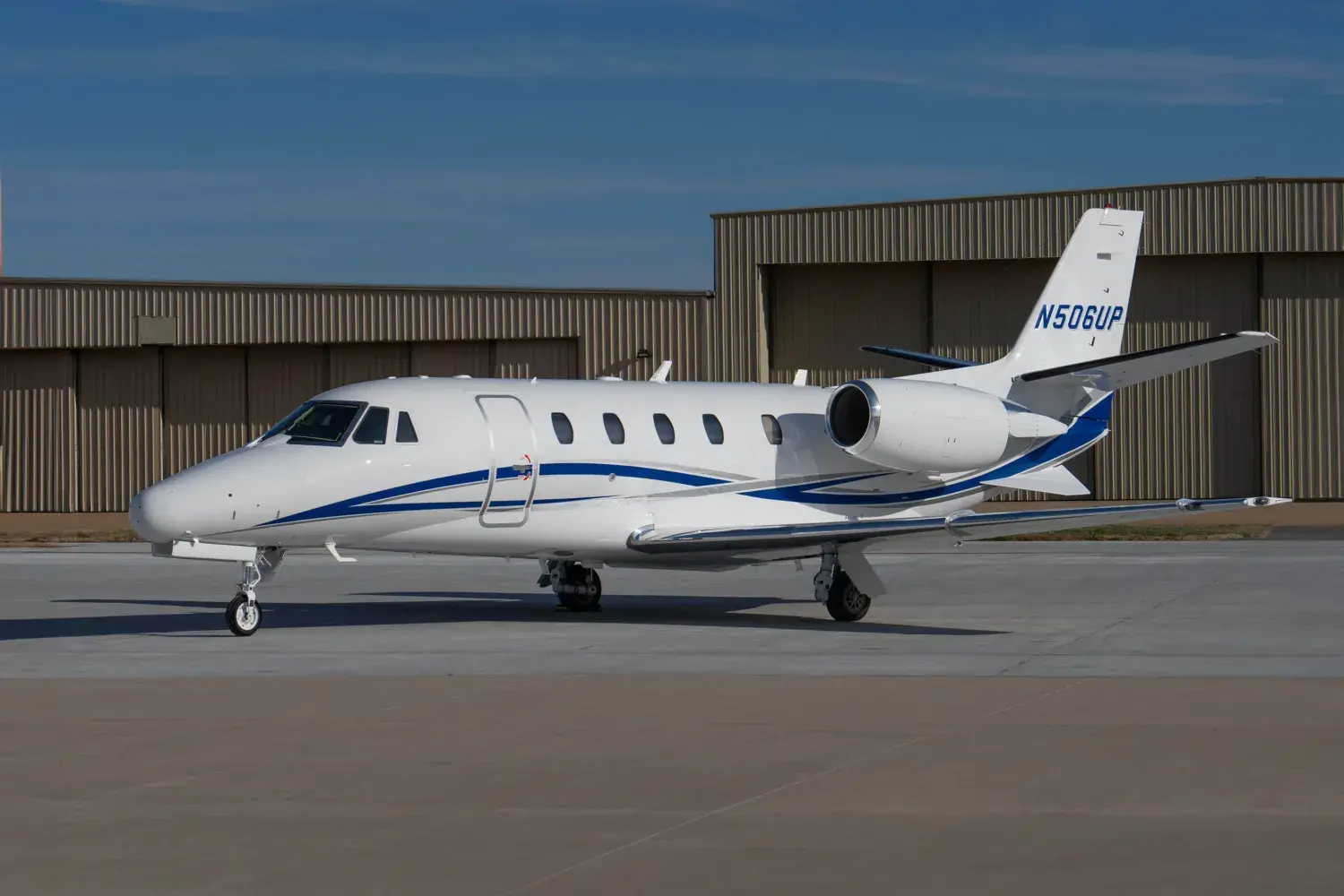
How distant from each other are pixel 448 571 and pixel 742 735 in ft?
58.3

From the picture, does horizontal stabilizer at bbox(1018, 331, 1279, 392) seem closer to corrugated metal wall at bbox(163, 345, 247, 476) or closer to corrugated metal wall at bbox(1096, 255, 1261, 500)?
corrugated metal wall at bbox(1096, 255, 1261, 500)

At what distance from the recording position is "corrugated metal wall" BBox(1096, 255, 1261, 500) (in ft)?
140

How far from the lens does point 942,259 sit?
43750 millimetres

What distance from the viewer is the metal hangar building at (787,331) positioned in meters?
41.9

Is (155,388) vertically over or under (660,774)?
over

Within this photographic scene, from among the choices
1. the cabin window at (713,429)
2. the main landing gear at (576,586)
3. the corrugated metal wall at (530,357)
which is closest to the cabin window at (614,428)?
the cabin window at (713,429)

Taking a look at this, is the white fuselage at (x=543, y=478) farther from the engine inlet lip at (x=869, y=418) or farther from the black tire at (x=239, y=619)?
the black tire at (x=239, y=619)

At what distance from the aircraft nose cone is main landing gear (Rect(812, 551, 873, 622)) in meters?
6.87

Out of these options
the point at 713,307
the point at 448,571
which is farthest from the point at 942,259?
the point at 448,571

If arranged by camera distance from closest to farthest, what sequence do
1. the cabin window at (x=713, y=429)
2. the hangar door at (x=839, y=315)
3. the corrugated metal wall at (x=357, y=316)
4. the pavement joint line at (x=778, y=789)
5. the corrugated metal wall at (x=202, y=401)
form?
1. the pavement joint line at (x=778, y=789)
2. the cabin window at (x=713, y=429)
3. the hangar door at (x=839, y=315)
4. the corrugated metal wall at (x=357, y=316)
5. the corrugated metal wall at (x=202, y=401)

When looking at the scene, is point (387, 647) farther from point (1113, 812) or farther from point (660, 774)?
point (1113, 812)

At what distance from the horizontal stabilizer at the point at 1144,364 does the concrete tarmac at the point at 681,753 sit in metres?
2.78

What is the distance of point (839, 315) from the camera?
45562 millimetres

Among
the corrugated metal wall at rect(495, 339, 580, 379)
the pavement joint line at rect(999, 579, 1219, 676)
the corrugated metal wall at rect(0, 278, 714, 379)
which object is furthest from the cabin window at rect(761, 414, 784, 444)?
the corrugated metal wall at rect(495, 339, 580, 379)
